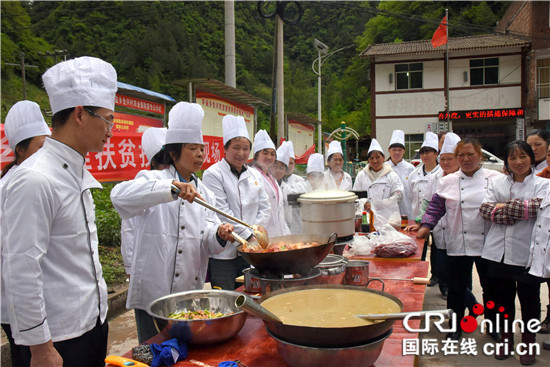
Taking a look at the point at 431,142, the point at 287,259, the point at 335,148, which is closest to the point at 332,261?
the point at 287,259

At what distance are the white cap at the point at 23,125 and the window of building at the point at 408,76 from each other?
2408cm

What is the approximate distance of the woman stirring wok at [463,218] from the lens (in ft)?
12.3

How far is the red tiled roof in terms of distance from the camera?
22.8 metres

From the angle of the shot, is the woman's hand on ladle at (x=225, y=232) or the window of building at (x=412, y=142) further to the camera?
the window of building at (x=412, y=142)

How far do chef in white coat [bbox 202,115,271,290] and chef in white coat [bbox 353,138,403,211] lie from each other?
2.15 m

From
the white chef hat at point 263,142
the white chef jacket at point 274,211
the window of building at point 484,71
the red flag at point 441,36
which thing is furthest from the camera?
the window of building at point 484,71

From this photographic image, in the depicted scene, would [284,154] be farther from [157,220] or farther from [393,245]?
[157,220]

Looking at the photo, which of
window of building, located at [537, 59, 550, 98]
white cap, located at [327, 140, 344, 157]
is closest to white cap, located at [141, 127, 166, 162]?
white cap, located at [327, 140, 344, 157]

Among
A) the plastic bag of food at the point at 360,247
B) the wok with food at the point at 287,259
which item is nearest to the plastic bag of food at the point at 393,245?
the plastic bag of food at the point at 360,247

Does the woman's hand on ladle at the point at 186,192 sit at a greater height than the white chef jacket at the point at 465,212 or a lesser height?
greater

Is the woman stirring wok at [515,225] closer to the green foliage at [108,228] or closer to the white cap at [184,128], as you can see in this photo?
the white cap at [184,128]

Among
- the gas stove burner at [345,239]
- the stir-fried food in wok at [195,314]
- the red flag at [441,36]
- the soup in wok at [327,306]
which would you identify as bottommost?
the stir-fried food in wok at [195,314]

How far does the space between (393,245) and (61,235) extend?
8.22ft

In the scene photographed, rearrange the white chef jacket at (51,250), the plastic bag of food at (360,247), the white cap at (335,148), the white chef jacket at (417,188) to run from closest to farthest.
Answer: the white chef jacket at (51,250) → the plastic bag of food at (360,247) → the white chef jacket at (417,188) → the white cap at (335,148)
